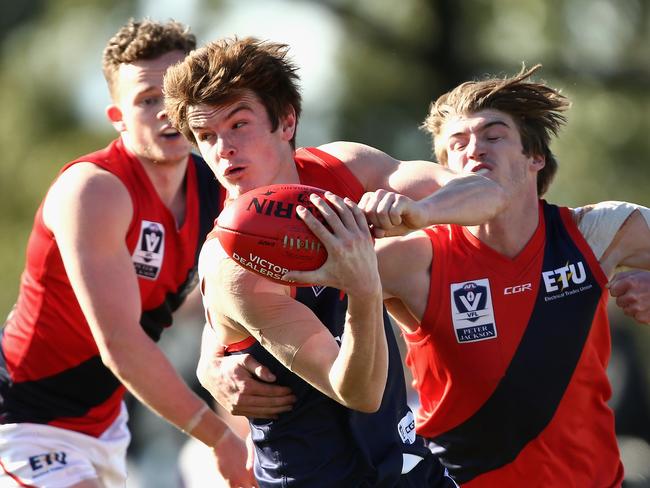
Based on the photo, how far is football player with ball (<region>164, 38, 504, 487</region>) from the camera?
4145 millimetres

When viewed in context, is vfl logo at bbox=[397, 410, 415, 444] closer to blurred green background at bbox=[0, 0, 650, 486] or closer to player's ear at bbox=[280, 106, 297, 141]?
player's ear at bbox=[280, 106, 297, 141]

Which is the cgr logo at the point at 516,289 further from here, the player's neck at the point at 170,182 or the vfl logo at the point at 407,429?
the player's neck at the point at 170,182

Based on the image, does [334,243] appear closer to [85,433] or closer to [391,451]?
[391,451]

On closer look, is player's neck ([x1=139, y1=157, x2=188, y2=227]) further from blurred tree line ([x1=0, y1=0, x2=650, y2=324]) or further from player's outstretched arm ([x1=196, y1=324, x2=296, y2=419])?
blurred tree line ([x1=0, y1=0, x2=650, y2=324])

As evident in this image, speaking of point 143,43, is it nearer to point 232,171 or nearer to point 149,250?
point 149,250

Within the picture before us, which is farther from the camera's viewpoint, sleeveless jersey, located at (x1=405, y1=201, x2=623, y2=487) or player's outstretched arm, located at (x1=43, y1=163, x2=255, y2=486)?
player's outstretched arm, located at (x1=43, y1=163, x2=255, y2=486)

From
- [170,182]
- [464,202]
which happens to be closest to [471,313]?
[464,202]

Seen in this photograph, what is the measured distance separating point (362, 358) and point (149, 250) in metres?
2.29

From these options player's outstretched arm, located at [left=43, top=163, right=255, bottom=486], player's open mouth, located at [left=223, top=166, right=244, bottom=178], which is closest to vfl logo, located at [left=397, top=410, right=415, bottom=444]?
player's outstretched arm, located at [left=43, top=163, right=255, bottom=486]

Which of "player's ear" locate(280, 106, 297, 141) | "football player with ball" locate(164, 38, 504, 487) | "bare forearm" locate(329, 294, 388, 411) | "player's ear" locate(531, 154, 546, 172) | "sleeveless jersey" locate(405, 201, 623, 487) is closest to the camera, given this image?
"bare forearm" locate(329, 294, 388, 411)

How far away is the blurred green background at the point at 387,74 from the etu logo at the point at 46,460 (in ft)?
31.0

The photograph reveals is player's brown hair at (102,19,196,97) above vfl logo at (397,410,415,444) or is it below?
above

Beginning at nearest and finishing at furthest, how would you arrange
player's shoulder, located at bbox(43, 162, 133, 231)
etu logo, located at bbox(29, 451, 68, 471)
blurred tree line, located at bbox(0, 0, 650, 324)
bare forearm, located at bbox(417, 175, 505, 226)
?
bare forearm, located at bbox(417, 175, 505, 226) → player's shoulder, located at bbox(43, 162, 133, 231) → etu logo, located at bbox(29, 451, 68, 471) → blurred tree line, located at bbox(0, 0, 650, 324)

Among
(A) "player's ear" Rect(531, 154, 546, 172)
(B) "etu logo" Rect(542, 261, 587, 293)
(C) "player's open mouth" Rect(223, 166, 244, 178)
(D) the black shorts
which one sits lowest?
(D) the black shorts
